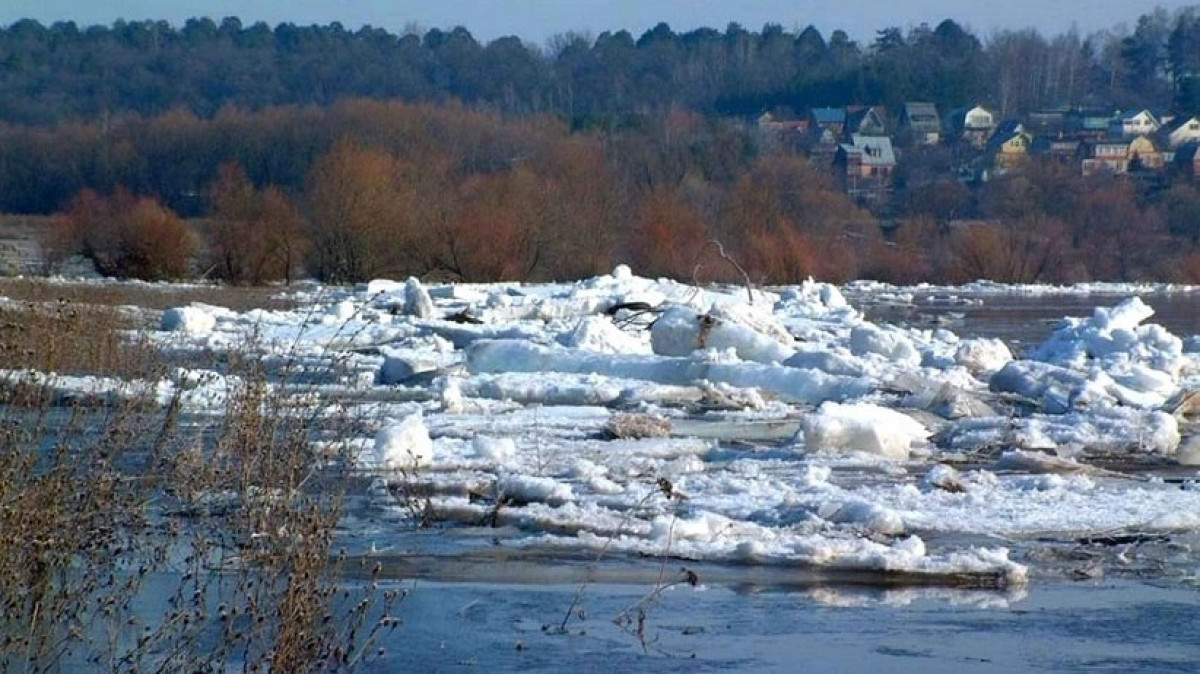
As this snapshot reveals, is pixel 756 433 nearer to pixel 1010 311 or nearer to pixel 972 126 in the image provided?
pixel 1010 311

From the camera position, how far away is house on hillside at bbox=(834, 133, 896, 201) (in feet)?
346

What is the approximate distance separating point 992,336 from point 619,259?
2468 cm

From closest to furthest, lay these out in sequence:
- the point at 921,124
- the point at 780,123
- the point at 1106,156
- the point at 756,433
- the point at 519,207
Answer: the point at 756,433 < the point at 519,207 < the point at 1106,156 < the point at 921,124 < the point at 780,123

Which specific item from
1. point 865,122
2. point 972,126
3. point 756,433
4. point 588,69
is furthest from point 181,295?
point 588,69

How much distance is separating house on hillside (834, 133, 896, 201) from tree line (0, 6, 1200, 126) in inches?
642

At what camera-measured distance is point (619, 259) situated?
56.1 meters

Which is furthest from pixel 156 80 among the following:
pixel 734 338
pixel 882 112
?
pixel 734 338

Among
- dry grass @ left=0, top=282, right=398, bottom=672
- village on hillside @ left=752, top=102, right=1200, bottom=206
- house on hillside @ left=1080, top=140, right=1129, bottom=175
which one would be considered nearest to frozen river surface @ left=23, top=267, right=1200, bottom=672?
dry grass @ left=0, top=282, right=398, bottom=672

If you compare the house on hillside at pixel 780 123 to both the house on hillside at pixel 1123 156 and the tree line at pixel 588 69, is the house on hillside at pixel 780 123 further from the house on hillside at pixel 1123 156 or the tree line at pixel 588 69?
the house on hillside at pixel 1123 156

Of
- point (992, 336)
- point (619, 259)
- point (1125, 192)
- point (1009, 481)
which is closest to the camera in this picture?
point (1009, 481)

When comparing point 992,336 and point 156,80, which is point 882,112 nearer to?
point 156,80

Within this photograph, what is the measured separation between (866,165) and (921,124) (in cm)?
1283

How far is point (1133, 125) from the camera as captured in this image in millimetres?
121312

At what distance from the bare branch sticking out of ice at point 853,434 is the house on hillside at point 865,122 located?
10906 centimetres
